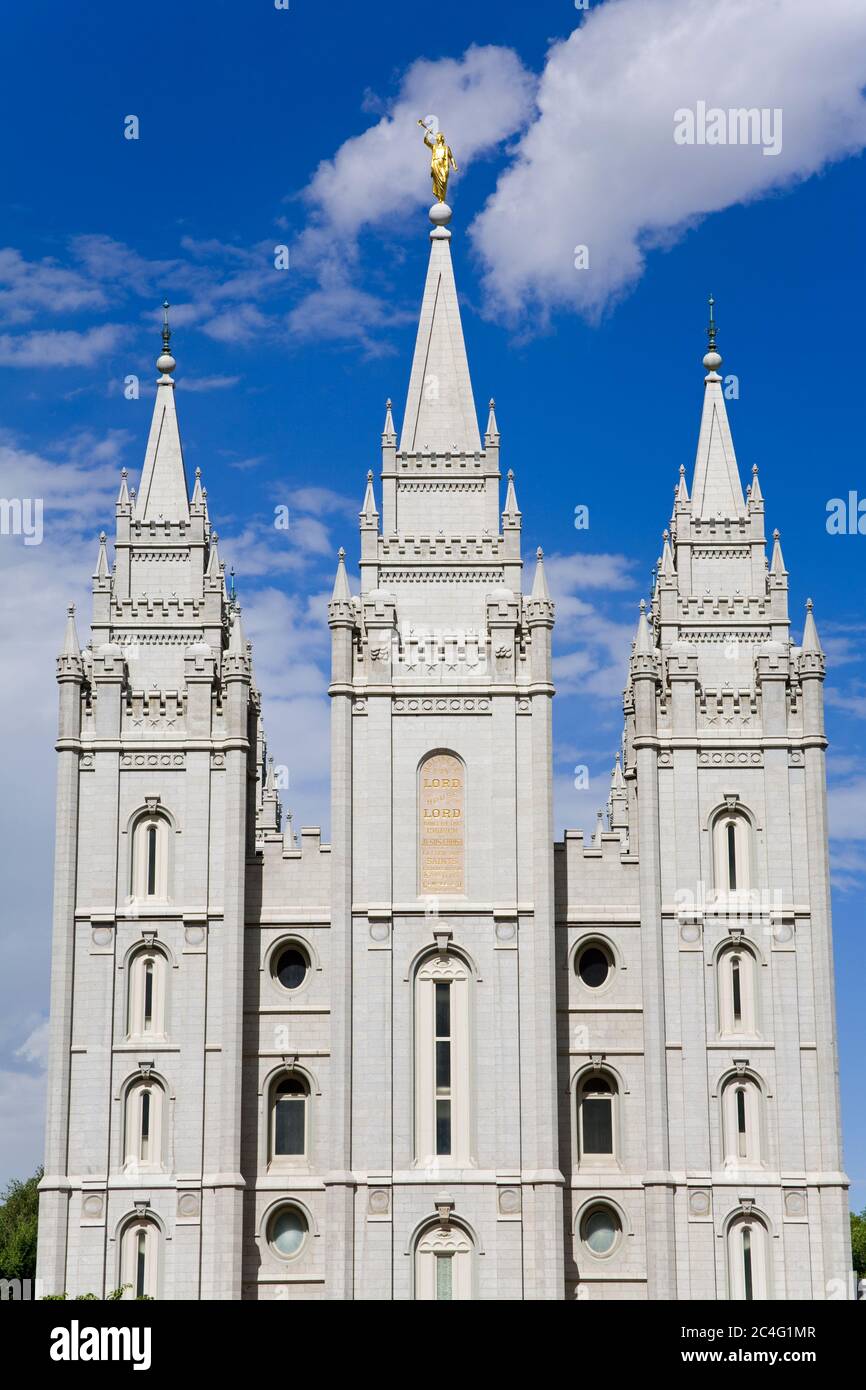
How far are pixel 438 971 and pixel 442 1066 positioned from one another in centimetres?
258

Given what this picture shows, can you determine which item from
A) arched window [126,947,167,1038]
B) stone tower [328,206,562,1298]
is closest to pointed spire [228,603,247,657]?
stone tower [328,206,562,1298]

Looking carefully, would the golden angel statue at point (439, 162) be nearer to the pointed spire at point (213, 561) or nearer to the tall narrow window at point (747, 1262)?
the pointed spire at point (213, 561)

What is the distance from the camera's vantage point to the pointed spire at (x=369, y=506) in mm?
62172

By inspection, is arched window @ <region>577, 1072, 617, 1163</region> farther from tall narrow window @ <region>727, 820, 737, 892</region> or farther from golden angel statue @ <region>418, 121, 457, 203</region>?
golden angel statue @ <region>418, 121, 457, 203</region>

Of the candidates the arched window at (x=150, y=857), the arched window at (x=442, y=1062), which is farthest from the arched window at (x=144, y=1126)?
the arched window at (x=442, y=1062)

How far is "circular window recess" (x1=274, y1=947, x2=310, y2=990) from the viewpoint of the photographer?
2339 inches

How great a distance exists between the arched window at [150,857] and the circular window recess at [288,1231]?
925 cm

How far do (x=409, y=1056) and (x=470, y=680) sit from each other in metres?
10.7

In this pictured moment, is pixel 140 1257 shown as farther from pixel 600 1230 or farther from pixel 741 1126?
pixel 741 1126

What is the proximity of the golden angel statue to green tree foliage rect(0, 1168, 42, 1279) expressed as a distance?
41.8 meters

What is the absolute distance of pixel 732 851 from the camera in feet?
197

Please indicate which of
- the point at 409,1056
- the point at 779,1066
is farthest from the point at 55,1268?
the point at 779,1066

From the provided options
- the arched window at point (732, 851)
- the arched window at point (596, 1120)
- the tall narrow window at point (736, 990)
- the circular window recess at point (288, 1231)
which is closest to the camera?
the circular window recess at point (288, 1231)
